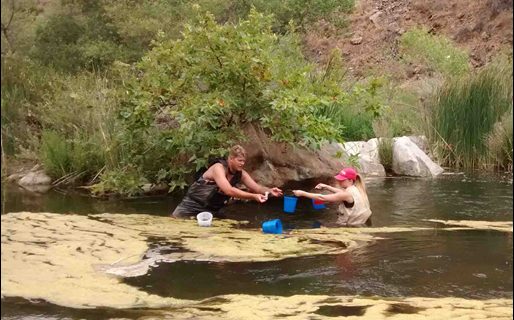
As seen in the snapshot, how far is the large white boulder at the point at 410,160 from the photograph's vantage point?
10937mm

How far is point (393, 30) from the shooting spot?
35.9ft

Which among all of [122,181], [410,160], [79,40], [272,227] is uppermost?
[79,40]

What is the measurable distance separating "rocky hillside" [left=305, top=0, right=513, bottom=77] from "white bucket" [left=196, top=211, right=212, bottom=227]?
290 centimetres

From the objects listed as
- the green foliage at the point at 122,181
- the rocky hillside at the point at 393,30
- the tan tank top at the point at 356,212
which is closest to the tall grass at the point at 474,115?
the rocky hillside at the point at 393,30

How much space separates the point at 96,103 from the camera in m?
11.2

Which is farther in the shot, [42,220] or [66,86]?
[66,86]

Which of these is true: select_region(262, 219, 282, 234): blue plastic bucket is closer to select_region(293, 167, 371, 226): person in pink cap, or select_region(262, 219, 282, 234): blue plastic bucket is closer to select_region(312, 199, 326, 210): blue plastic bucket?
select_region(293, 167, 371, 226): person in pink cap

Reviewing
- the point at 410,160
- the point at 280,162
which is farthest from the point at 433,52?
the point at 280,162

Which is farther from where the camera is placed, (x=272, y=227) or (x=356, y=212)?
(x=356, y=212)

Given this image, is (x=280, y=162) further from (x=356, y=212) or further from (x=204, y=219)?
(x=204, y=219)

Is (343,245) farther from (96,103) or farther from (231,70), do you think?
(96,103)

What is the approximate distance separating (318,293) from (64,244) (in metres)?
2.48

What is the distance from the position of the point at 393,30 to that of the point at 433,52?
320cm

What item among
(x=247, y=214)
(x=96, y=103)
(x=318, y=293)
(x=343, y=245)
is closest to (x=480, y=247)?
(x=343, y=245)
